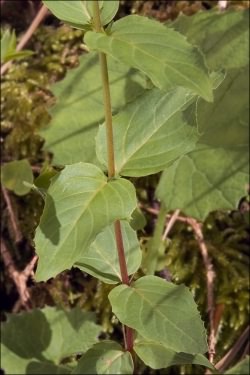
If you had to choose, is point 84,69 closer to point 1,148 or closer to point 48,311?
point 1,148

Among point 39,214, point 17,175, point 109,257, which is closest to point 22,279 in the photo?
point 39,214

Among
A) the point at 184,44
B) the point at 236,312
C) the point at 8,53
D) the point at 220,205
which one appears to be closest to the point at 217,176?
the point at 220,205

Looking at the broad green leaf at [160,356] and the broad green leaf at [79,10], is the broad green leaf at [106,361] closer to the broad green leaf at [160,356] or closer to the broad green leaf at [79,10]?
the broad green leaf at [160,356]

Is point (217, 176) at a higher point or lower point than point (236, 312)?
higher

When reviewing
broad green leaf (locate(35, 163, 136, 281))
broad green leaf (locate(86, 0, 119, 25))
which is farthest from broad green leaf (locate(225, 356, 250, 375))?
broad green leaf (locate(86, 0, 119, 25))

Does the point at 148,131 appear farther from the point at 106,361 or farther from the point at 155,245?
the point at 155,245

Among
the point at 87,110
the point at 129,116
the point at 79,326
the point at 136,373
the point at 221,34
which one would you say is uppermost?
the point at 129,116

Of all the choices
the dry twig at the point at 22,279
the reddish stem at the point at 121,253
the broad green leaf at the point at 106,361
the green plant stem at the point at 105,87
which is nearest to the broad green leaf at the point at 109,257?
the reddish stem at the point at 121,253
